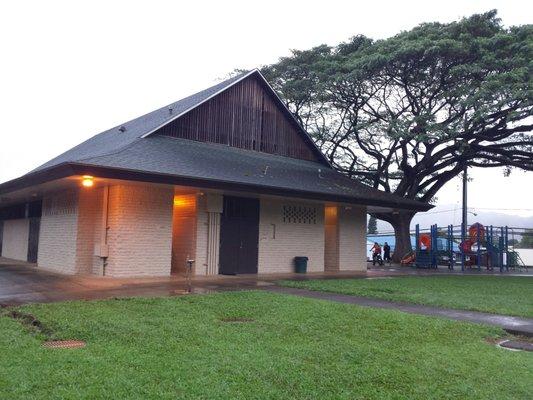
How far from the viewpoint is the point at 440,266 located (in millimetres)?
30953

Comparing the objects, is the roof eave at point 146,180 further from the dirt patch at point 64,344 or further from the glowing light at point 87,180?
the dirt patch at point 64,344

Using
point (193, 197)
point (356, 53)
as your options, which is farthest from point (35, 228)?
point (356, 53)

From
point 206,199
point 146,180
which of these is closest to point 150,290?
point 146,180

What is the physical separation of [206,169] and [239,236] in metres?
3.52

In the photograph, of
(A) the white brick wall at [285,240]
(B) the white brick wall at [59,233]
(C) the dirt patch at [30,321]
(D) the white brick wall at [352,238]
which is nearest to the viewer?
(C) the dirt patch at [30,321]

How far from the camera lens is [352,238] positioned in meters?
23.2

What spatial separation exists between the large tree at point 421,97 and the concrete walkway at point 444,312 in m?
13.5

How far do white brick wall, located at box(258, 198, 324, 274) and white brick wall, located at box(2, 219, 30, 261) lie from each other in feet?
42.0

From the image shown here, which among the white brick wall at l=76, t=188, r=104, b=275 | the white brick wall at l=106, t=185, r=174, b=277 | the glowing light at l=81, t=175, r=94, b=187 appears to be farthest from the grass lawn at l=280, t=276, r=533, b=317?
the white brick wall at l=76, t=188, r=104, b=275

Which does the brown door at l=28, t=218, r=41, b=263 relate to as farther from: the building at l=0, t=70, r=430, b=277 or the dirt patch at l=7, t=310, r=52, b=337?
the dirt patch at l=7, t=310, r=52, b=337

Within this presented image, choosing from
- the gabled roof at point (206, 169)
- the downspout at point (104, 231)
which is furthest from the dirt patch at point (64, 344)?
the downspout at point (104, 231)

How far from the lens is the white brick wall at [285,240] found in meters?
19.9

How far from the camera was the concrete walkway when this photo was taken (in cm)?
904

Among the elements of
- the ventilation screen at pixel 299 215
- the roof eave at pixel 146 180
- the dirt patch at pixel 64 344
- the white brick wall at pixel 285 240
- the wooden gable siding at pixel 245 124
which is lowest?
the dirt patch at pixel 64 344
